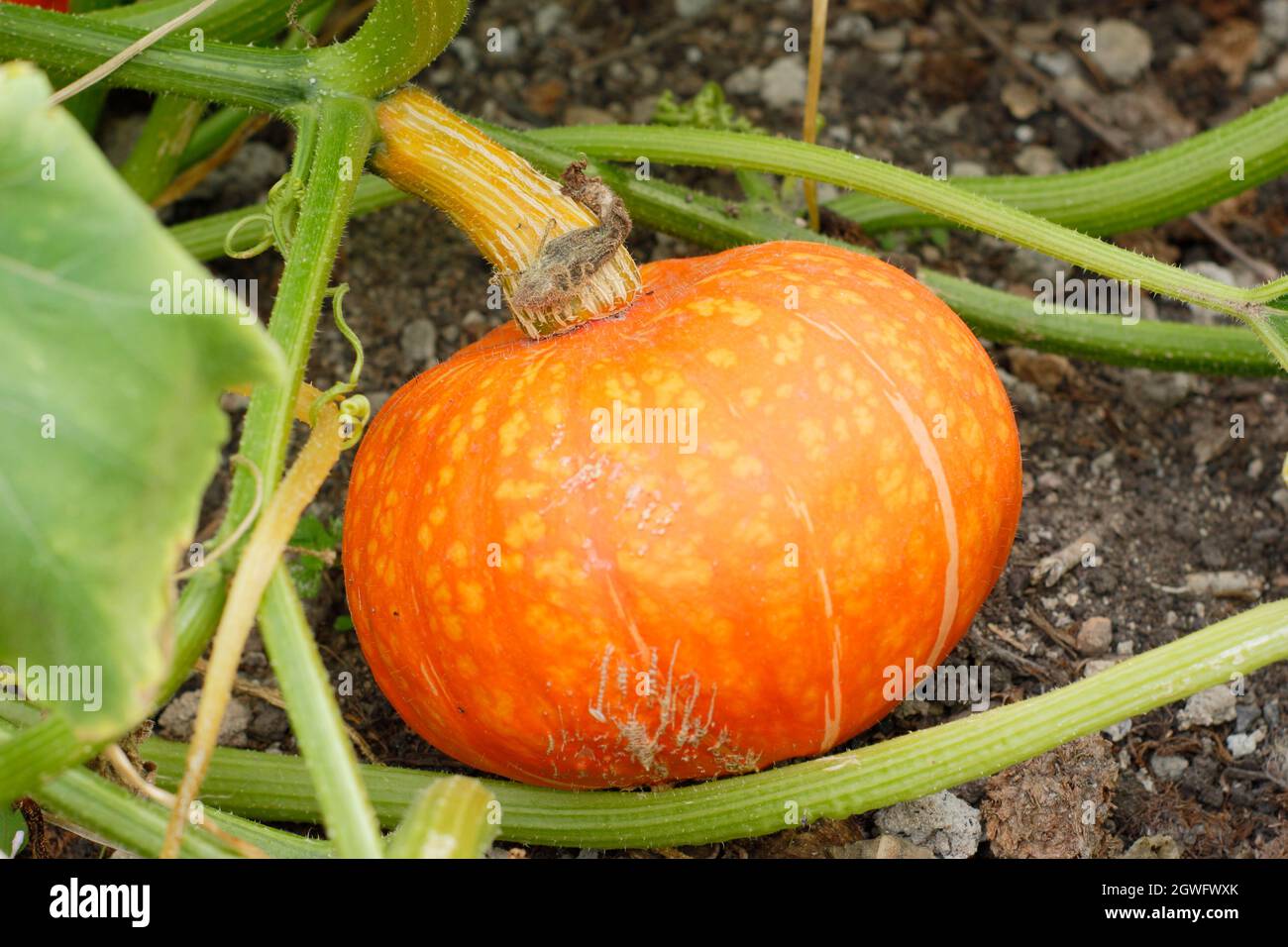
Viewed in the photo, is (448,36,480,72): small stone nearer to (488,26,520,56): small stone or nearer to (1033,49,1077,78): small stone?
(488,26,520,56): small stone

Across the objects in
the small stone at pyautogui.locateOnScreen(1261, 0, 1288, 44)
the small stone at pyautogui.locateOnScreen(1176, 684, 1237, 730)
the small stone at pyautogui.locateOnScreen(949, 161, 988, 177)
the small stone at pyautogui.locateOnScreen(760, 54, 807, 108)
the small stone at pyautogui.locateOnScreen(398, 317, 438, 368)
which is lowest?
the small stone at pyautogui.locateOnScreen(1176, 684, 1237, 730)

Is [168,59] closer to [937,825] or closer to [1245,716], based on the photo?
[937,825]

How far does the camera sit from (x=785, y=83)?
2879 millimetres

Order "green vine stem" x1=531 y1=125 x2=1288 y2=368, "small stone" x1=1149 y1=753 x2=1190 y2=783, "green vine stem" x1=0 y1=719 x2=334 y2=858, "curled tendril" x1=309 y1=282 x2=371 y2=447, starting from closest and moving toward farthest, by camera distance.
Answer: "green vine stem" x1=0 y1=719 x2=334 y2=858
"curled tendril" x1=309 y1=282 x2=371 y2=447
"green vine stem" x1=531 y1=125 x2=1288 y2=368
"small stone" x1=1149 y1=753 x2=1190 y2=783

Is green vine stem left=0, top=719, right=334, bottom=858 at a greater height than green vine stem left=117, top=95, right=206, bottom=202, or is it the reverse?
green vine stem left=117, top=95, right=206, bottom=202

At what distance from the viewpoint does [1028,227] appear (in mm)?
1835

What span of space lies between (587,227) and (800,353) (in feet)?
1.08

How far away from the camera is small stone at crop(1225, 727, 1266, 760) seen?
202 centimetres

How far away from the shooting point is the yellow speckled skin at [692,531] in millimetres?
1561

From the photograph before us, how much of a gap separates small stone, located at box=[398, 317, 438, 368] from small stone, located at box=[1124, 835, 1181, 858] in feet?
4.47

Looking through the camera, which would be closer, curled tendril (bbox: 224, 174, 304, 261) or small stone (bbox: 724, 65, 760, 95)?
curled tendril (bbox: 224, 174, 304, 261)

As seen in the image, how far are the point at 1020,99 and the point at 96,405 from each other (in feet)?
7.11

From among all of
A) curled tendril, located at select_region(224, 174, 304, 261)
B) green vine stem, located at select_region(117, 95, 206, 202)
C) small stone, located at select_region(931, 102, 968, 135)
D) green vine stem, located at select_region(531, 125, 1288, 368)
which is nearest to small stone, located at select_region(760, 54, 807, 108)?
small stone, located at select_region(931, 102, 968, 135)

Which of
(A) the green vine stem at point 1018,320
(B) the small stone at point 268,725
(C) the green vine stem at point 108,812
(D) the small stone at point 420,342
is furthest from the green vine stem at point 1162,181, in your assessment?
(C) the green vine stem at point 108,812
